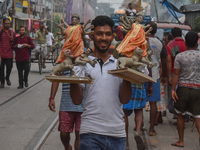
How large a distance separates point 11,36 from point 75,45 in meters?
8.40

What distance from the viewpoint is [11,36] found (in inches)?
477

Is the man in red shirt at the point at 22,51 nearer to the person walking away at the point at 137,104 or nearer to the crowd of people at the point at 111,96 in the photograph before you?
the crowd of people at the point at 111,96

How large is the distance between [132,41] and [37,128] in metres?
4.61

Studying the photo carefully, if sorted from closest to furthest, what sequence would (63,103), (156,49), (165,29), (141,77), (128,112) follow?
(141,77) < (63,103) < (128,112) < (156,49) < (165,29)

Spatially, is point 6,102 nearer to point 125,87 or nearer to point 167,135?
point 167,135

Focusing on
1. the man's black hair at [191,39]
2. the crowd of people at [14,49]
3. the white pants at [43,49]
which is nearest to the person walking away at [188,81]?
the man's black hair at [191,39]

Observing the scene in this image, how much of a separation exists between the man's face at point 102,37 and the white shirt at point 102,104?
0.15 meters

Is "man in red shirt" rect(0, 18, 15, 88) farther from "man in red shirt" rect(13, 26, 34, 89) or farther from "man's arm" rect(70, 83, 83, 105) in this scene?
"man's arm" rect(70, 83, 83, 105)

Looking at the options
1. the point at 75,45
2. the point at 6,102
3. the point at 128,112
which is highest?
the point at 75,45

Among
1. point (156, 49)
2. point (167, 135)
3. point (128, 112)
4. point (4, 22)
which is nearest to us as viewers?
point (128, 112)

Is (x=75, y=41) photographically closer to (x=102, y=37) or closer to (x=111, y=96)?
(x=102, y=37)

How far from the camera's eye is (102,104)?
3.25 m

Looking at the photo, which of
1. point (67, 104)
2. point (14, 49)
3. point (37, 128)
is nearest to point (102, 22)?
point (67, 104)

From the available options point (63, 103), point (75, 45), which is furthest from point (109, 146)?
point (63, 103)
